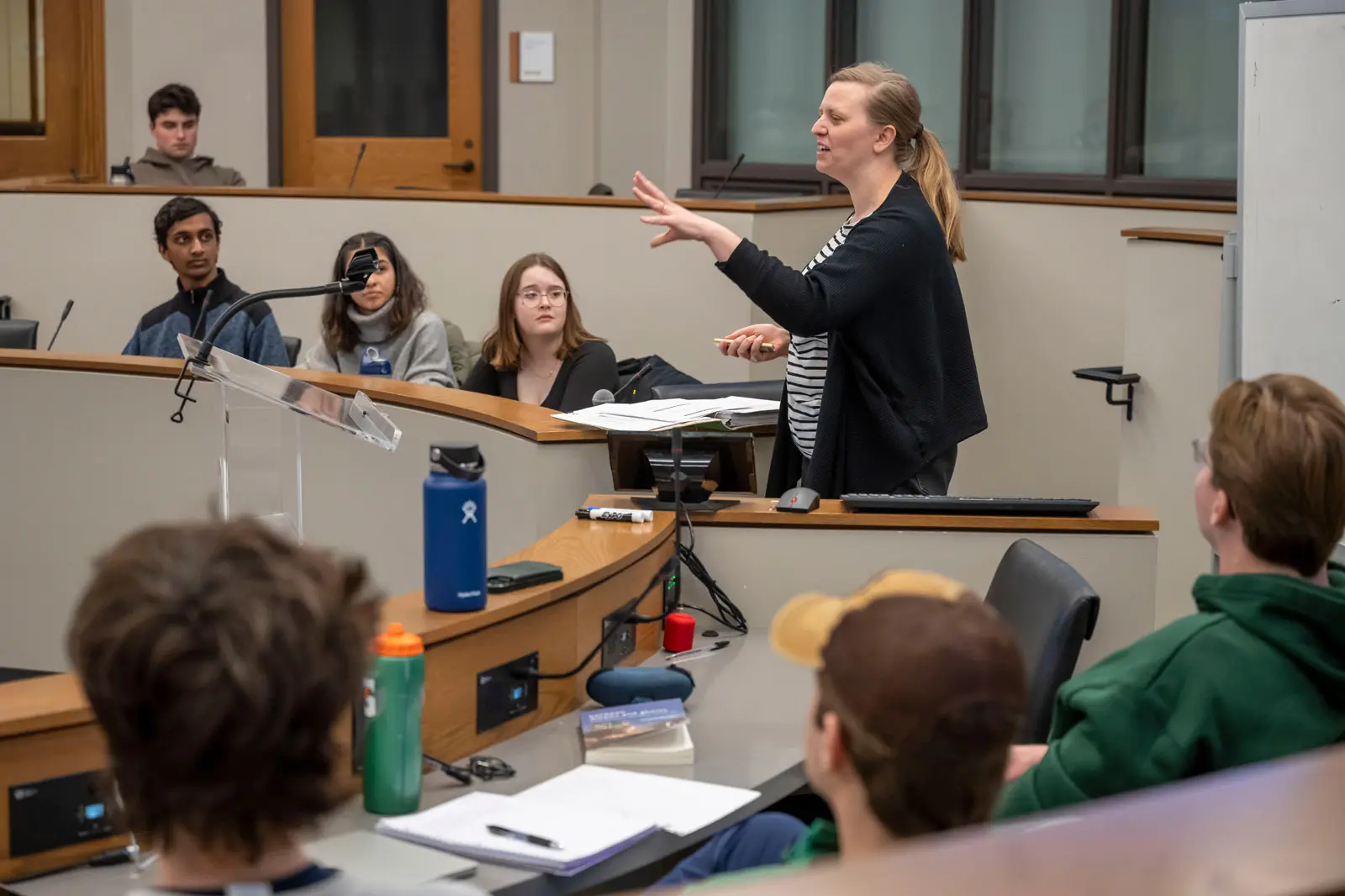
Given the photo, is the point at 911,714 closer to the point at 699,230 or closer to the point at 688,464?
the point at 688,464

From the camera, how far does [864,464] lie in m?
2.83

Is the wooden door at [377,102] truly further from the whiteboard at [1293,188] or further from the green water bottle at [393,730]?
the green water bottle at [393,730]

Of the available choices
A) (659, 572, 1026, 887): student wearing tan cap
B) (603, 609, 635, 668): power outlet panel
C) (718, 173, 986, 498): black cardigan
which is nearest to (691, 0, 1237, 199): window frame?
(718, 173, 986, 498): black cardigan

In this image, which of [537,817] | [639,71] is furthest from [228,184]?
[537,817]

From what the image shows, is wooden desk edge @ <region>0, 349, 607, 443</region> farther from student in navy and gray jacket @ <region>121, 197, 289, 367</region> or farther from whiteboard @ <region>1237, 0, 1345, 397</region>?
whiteboard @ <region>1237, 0, 1345, 397</region>

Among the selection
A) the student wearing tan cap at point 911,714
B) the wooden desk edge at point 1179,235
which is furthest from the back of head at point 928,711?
the wooden desk edge at point 1179,235

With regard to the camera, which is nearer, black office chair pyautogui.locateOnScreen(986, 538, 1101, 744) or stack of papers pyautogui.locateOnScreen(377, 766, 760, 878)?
stack of papers pyautogui.locateOnScreen(377, 766, 760, 878)

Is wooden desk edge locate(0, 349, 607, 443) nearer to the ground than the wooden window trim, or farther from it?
nearer to the ground

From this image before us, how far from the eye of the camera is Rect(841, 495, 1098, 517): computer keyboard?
8.41ft

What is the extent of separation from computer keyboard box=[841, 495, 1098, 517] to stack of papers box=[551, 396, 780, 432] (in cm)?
38

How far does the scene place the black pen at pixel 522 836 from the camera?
64.2 inches

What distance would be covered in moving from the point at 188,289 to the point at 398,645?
3.28 metres

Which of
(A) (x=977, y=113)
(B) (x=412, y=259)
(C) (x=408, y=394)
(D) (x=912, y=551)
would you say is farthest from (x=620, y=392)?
(A) (x=977, y=113)

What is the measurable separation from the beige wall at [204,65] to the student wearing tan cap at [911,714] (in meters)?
7.31
